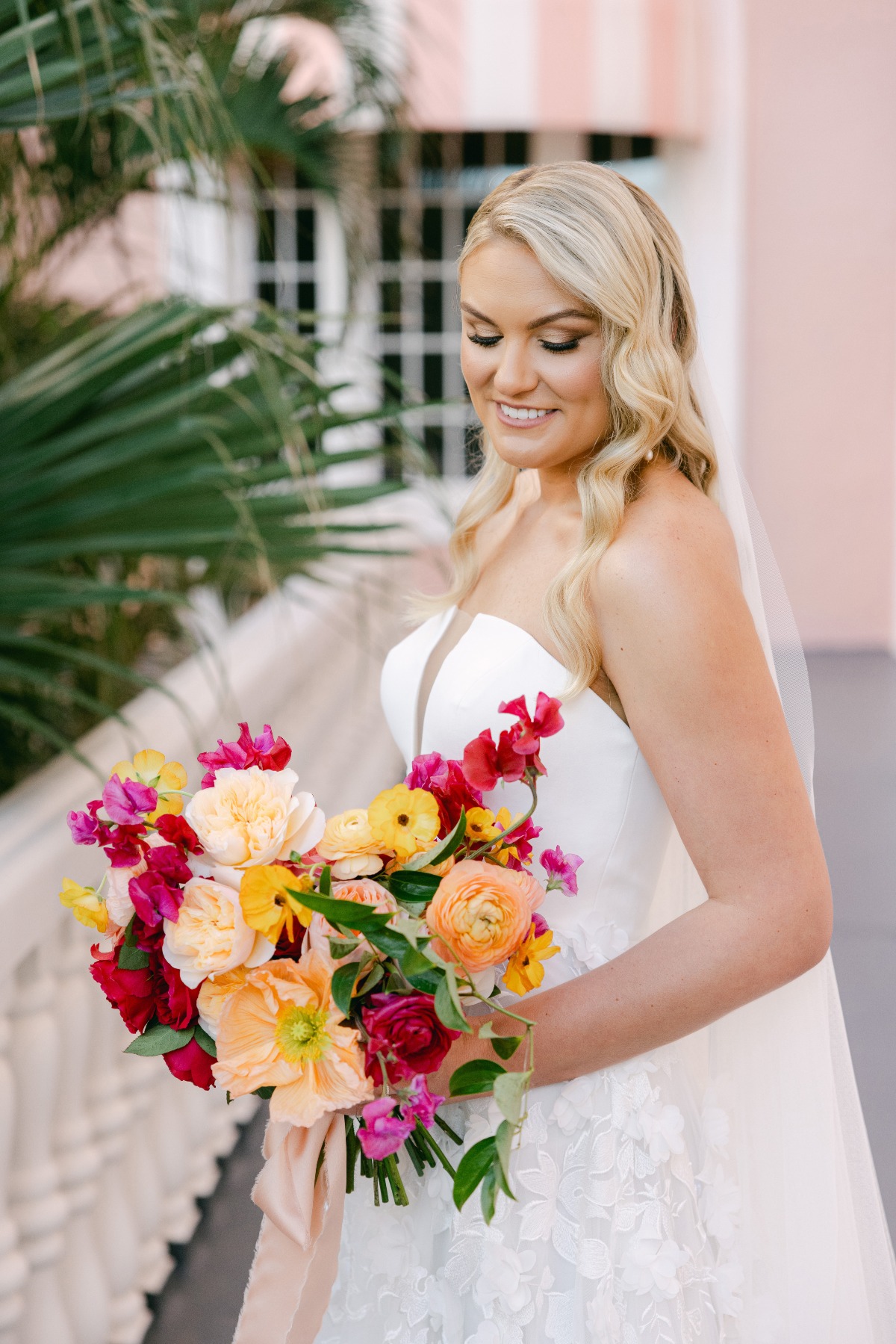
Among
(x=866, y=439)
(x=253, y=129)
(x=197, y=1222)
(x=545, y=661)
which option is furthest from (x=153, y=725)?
(x=866, y=439)

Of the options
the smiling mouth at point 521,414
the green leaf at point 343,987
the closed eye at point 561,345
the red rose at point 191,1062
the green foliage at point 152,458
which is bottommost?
the red rose at point 191,1062

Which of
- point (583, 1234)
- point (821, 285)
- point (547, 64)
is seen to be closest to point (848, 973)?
point (583, 1234)

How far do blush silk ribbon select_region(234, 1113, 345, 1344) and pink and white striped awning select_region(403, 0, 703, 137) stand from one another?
899 centimetres

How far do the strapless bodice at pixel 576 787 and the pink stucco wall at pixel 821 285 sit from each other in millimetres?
5821

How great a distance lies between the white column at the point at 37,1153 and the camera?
1.80 meters

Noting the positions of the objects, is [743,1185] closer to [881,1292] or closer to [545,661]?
[881,1292]

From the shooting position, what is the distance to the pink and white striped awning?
908 centimetres

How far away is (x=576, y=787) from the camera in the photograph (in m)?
1.27

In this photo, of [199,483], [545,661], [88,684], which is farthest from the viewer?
[88,684]

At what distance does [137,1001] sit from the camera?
108 centimetres

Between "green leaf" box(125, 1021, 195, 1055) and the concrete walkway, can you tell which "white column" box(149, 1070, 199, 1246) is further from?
"green leaf" box(125, 1021, 195, 1055)

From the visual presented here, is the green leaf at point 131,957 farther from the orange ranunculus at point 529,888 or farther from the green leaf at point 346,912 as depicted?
the orange ranunculus at point 529,888

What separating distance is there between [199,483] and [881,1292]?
4.61 feet

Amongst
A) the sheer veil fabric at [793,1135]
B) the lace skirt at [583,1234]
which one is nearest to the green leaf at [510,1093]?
the lace skirt at [583,1234]
